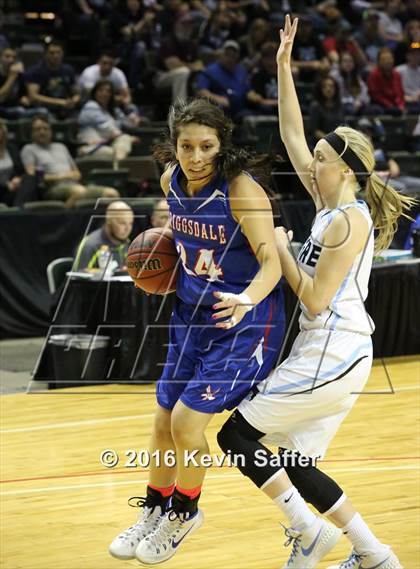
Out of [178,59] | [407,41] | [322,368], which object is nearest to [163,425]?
[322,368]

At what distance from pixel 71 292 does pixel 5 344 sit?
5.84 feet

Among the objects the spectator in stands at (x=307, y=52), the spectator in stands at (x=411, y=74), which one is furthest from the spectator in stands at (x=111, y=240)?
the spectator in stands at (x=411, y=74)

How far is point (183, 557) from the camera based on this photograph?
4.69m

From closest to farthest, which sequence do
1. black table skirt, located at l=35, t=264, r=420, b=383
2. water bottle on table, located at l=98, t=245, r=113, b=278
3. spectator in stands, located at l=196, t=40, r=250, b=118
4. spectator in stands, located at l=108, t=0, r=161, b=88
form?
black table skirt, located at l=35, t=264, r=420, b=383 → water bottle on table, located at l=98, t=245, r=113, b=278 → spectator in stands, located at l=196, t=40, r=250, b=118 → spectator in stands, located at l=108, t=0, r=161, b=88

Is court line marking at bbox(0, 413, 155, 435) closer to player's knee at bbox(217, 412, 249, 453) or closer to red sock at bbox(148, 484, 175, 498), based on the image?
red sock at bbox(148, 484, 175, 498)

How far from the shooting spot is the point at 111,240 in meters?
8.73

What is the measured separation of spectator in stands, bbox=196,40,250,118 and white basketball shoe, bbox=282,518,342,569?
9241 millimetres

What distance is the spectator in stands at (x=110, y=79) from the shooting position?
1274 cm

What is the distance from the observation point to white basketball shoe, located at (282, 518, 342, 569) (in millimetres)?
4164

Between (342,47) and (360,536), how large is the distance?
12.0 m

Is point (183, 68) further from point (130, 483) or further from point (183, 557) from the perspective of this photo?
point (183, 557)

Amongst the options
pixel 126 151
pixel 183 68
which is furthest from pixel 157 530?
pixel 183 68

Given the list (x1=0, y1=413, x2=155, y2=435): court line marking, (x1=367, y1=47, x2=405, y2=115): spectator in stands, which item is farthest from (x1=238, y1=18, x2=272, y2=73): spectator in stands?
(x1=0, y1=413, x2=155, y2=435): court line marking

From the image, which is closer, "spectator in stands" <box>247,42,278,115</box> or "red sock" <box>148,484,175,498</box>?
"red sock" <box>148,484,175,498</box>
